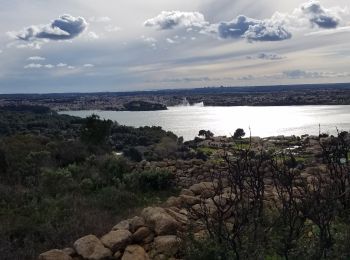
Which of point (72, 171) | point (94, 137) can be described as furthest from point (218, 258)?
point (94, 137)

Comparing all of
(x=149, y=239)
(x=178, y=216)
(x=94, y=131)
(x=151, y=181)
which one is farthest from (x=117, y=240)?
(x=94, y=131)

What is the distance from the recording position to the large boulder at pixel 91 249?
5.85 meters

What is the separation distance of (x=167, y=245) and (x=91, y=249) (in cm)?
95

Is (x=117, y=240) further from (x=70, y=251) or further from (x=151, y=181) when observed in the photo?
(x=151, y=181)

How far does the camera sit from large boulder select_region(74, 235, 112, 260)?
5.85m

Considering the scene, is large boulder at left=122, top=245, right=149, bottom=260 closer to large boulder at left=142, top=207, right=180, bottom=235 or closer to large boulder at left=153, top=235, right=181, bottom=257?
large boulder at left=153, top=235, right=181, bottom=257

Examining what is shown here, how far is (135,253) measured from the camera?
18.9 ft

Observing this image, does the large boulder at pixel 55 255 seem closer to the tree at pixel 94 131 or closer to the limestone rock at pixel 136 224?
the limestone rock at pixel 136 224

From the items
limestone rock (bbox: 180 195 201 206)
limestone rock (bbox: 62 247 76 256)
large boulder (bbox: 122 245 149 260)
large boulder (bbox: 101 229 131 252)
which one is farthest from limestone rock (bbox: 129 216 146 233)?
limestone rock (bbox: 180 195 201 206)

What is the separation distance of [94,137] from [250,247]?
21.9 metres

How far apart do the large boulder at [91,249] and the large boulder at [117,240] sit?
8 centimetres

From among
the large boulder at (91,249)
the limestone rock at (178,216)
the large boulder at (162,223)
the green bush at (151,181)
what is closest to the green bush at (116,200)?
the green bush at (151,181)

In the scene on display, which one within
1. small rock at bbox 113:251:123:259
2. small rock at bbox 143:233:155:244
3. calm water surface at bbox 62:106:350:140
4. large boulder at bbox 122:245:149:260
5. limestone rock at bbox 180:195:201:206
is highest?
limestone rock at bbox 180:195:201:206

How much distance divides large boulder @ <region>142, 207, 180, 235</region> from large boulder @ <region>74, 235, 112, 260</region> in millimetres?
701
